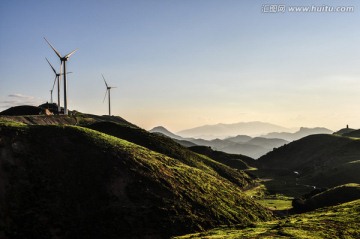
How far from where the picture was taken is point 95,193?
70812 millimetres

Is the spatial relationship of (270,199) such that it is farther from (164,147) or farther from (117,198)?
(117,198)

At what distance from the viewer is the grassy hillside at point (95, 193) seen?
6256cm

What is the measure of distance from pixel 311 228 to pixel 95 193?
40582 millimetres

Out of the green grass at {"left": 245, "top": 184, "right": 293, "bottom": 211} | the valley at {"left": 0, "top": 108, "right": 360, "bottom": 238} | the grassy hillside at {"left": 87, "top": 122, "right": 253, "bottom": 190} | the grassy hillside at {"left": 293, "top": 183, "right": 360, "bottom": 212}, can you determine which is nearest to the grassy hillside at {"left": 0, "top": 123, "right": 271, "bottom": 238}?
the valley at {"left": 0, "top": 108, "right": 360, "bottom": 238}

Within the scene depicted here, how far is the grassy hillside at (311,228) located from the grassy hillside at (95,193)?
10.7m

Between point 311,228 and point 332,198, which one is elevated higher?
point 332,198

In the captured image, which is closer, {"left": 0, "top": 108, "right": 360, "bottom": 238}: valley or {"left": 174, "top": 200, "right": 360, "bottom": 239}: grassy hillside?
{"left": 174, "top": 200, "right": 360, "bottom": 239}: grassy hillside

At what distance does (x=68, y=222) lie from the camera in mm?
62906

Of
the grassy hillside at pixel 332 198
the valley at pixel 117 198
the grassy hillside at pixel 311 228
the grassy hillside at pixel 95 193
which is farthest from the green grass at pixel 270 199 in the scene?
the grassy hillside at pixel 311 228

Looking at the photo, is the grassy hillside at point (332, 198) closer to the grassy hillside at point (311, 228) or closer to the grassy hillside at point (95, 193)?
the grassy hillside at point (95, 193)

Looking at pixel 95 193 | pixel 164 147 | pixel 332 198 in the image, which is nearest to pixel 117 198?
pixel 95 193

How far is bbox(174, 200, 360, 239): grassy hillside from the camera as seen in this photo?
51688 mm

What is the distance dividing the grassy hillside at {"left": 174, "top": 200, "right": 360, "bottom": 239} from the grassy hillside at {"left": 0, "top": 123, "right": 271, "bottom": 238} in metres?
10.7

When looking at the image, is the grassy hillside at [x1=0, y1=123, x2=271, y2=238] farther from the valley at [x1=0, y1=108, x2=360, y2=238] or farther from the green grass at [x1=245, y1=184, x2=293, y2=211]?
the green grass at [x1=245, y1=184, x2=293, y2=211]
